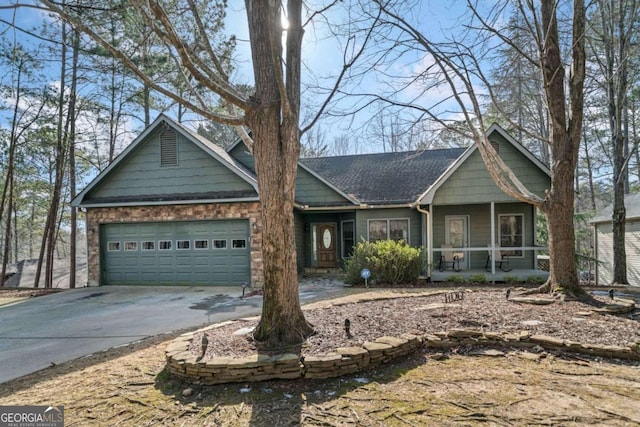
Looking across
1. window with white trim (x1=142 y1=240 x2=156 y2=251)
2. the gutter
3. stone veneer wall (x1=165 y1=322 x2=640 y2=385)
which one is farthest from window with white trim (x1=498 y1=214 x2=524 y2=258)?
window with white trim (x1=142 y1=240 x2=156 y2=251)

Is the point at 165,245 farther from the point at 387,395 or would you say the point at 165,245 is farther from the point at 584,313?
the point at 584,313

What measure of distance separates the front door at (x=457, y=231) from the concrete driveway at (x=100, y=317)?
16.7 ft

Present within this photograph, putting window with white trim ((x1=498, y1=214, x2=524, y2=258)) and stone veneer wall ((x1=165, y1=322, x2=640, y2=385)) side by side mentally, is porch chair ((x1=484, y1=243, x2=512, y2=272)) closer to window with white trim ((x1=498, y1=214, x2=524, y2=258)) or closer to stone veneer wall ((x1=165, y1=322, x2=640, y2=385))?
window with white trim ((x1=498, y1=214, x2=524, y2=258))

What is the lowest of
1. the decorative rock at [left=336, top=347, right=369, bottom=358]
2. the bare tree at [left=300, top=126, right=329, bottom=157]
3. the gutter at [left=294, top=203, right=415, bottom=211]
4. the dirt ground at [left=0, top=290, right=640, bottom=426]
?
the dirt ground at [left=0, top=290, right=640, bottom=426]

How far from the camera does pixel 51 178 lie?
61.8ft

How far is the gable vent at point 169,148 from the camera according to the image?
12.1 metres

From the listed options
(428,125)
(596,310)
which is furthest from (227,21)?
(596,310)

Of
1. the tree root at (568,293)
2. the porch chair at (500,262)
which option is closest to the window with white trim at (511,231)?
the porch chair at (500,262)

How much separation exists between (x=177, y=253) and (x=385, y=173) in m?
8.92

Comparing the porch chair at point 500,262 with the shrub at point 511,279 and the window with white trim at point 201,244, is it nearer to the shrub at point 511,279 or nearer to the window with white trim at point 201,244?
the shrub at point 511,279

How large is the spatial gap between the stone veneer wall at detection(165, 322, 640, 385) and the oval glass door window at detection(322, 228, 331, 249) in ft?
32.5

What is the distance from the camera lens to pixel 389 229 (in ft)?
43.4

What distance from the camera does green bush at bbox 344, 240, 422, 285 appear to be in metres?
10.4

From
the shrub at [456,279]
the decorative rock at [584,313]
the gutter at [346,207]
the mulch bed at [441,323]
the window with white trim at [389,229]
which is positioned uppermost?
the gutter at [346,207]
